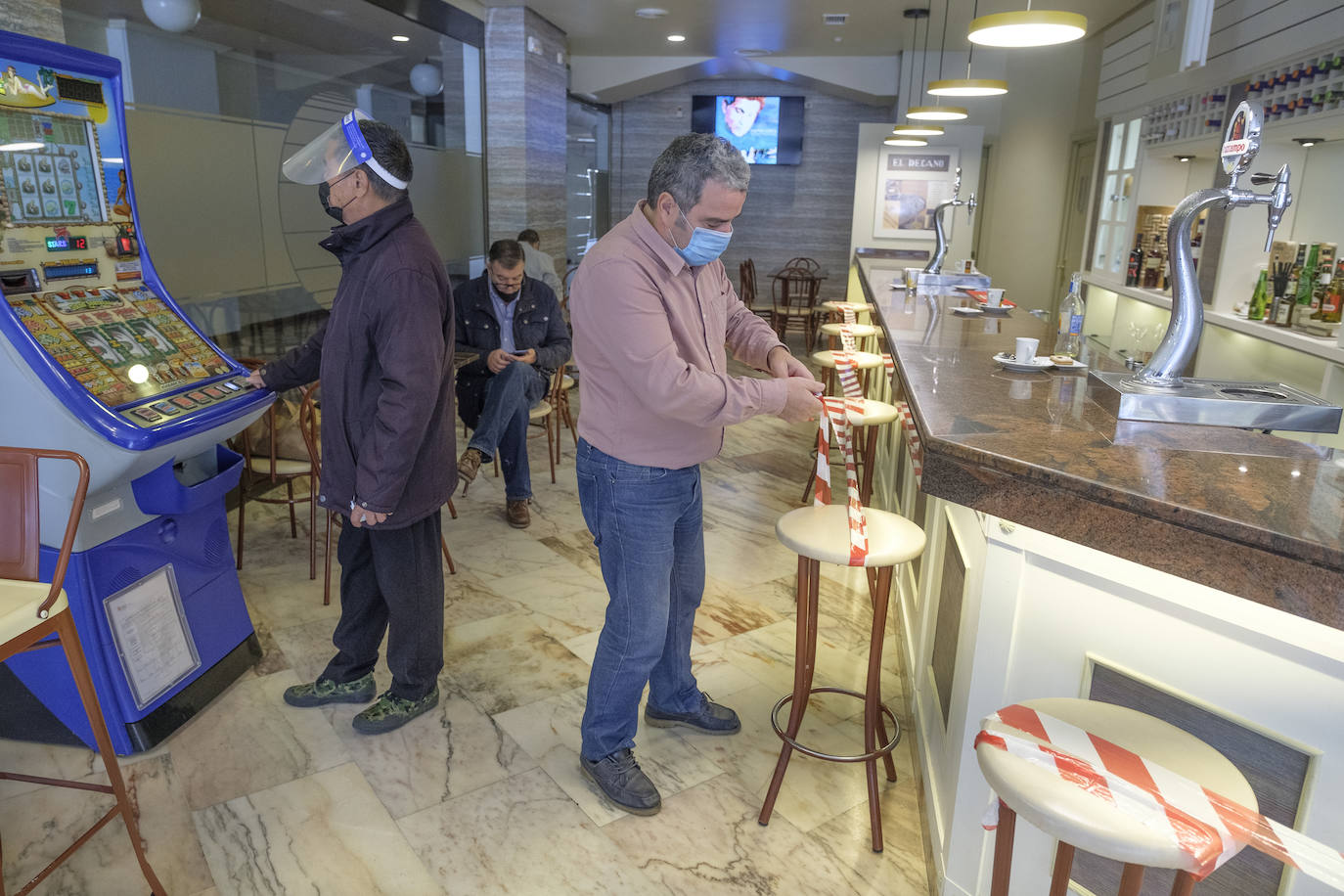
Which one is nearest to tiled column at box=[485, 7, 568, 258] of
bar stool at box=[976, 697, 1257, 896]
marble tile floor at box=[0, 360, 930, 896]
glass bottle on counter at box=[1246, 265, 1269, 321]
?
marble tile floor at box=[0, 360, 930, 896]

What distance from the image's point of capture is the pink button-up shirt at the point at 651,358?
1925mm

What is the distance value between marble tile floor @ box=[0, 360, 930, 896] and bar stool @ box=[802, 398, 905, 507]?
2.41 feet

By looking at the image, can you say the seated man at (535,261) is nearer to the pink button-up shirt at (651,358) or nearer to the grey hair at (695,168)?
the pink button-up shirt at (651,358)

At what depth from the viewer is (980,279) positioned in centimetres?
555

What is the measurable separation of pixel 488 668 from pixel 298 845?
936 millimetres

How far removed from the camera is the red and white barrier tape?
1.13m

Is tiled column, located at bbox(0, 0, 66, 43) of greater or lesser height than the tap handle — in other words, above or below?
above

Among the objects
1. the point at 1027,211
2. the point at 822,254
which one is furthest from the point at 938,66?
the point at 822,254

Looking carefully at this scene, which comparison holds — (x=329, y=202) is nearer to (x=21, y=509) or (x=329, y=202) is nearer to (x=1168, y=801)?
(x=21, y=509)

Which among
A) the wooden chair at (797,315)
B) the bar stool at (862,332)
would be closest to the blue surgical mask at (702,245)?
the bar stool at (862,332)

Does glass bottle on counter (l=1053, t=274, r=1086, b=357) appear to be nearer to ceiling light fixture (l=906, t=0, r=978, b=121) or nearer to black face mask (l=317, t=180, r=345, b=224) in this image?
black face mask (l=317, t=180, r=345, b=224)

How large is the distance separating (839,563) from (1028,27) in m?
2.53

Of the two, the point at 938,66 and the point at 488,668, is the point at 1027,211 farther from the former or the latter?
the point at 488,668

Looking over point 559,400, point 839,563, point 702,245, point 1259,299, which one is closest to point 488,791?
point 839,563
